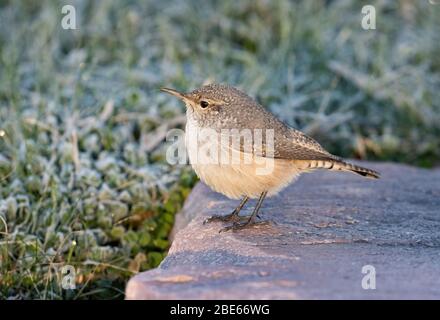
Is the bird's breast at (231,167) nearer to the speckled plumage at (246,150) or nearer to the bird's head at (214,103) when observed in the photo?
the speckled plumage at (246,150)

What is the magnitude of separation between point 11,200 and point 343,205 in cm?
232

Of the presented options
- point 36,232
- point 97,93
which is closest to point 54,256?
point 36,232

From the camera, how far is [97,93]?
729cm

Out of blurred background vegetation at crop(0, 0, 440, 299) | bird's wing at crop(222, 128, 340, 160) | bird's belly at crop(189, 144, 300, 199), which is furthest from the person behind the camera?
blurred background vegetation at crop(0, 0, 440, 299)

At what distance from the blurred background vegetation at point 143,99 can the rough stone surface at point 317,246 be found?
0.63 m

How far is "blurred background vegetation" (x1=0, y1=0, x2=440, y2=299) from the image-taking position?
544 centimetres

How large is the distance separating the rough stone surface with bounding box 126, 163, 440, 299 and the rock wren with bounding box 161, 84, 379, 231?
9.9 inches

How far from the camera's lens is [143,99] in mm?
7051

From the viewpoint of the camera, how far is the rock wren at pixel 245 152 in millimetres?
4660

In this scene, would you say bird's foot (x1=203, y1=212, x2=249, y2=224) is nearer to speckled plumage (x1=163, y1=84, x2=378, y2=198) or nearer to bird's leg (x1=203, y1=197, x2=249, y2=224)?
bird's leg (x1=203, y1=197, x2=249, y2=224)

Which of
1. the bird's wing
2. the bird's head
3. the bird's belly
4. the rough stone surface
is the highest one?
the bird's head

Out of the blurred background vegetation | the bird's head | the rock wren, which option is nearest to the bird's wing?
the rock wren
